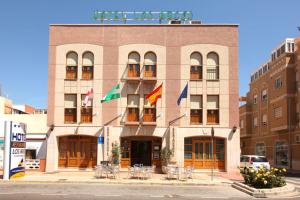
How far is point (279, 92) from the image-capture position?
54.3m

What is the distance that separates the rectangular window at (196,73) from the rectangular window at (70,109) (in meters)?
9.83

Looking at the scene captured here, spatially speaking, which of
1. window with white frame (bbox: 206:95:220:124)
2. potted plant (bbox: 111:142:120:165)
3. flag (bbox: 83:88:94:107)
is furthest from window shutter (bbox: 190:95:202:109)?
flag (bbox: 83:88:94:107)

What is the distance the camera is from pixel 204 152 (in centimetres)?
3419

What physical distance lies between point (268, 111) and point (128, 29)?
3209cm

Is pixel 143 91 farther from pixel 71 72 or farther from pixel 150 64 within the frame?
pixel 71 72

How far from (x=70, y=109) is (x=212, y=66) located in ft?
40.2

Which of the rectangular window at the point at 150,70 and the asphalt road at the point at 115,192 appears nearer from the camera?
the asphalt road at the point at 115,192

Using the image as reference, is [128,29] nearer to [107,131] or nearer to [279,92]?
[107,131]

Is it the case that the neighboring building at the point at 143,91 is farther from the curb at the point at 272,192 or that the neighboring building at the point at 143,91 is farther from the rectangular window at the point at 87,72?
the curb at the point at 272,192

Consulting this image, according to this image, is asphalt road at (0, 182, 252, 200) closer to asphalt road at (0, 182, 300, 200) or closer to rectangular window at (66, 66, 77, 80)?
asphalt road at (0, 182, 300, 200)

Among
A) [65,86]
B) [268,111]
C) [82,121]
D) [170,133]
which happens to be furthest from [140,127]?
[268,111]

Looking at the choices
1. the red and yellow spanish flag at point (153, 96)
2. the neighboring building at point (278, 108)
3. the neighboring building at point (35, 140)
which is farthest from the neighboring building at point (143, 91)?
the neighboring building at point (278, 108)

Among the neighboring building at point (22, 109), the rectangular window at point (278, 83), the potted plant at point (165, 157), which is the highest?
the rectangular window at point (278, 83)

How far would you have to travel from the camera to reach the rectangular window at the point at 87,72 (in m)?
34.3
